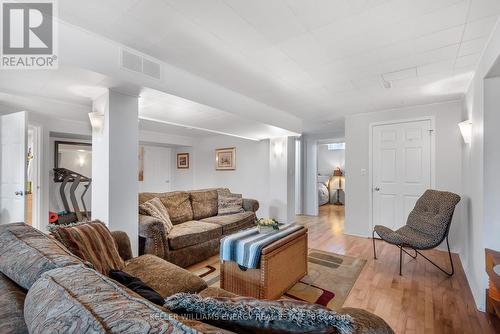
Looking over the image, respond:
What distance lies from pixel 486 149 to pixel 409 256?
6.35ft

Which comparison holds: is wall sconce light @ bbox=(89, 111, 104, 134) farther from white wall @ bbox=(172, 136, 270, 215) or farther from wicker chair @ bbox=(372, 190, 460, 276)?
white wall @ bbox=(172, 136, 270, 215)

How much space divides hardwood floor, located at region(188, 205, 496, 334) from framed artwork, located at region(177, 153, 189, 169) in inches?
172

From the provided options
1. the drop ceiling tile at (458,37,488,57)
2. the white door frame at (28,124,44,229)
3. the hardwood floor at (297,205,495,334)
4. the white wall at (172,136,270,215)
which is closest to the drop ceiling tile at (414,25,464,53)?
the drop ceiling tile at (458,37,488,57)

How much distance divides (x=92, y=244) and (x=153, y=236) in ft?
3.52

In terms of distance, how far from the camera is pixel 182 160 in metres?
7.18

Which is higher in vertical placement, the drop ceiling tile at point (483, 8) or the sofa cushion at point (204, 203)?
the drop ceiling tile at point (483, 8)

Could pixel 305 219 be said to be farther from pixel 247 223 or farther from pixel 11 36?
pixel 11 36

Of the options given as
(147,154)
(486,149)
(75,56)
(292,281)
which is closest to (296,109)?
(486,149)

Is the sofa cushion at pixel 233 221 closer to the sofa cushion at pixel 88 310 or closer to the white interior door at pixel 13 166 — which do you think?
the white interior door at pixel 13 166

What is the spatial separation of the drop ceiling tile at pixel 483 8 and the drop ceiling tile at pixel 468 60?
69 centimetres

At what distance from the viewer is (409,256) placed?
3.25 metres

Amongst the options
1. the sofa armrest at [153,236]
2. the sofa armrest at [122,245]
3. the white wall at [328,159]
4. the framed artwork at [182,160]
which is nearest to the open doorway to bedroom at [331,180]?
the white wall at [328,159]

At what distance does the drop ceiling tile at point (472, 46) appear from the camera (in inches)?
77.6

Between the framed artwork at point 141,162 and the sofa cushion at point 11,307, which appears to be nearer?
the sofa cushion at point 11,307
